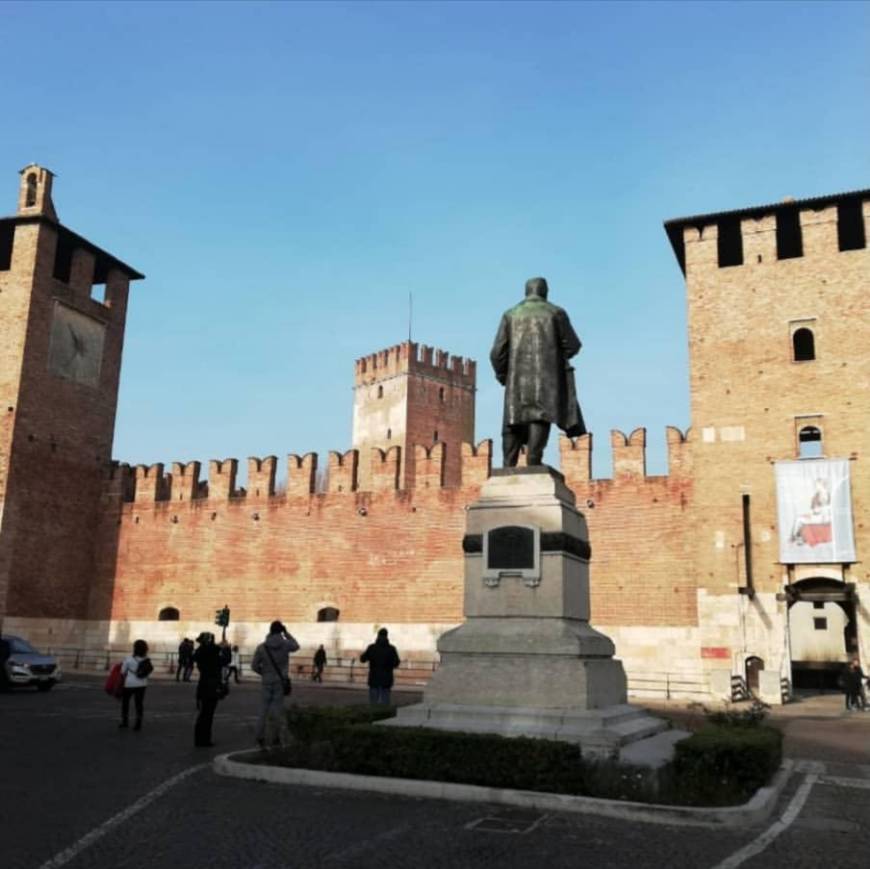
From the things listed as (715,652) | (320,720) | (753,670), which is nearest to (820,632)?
(753,670)

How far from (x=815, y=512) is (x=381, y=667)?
496 inches

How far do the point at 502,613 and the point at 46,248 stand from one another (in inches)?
1040

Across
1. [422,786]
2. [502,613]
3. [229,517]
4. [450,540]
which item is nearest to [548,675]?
[502,613]

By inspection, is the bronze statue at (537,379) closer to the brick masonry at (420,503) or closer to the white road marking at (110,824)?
the white road marking at (110,824)

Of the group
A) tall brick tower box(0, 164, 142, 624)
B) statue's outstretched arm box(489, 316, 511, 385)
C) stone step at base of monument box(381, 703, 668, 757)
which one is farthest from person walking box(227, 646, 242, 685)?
stone step at base of monument box(381, 703, 668, 757)

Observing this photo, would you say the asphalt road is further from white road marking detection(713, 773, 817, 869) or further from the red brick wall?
the red brick wall

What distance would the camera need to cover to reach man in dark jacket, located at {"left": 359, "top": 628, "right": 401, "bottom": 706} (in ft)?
40.8

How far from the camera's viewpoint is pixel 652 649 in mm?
22000

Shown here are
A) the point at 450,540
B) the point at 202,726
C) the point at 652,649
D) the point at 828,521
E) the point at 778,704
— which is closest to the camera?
the point at 202,726

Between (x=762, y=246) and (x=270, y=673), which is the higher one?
(x=762, y=246)

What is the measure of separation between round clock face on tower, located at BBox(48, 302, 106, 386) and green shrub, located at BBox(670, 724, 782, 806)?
27181 millimetres

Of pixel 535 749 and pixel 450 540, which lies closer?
pixel 535 749

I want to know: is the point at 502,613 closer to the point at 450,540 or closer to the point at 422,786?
the point at 422,786

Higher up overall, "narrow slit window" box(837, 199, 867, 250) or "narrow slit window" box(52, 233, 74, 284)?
"narrow slit window" box(52, 233, 74, 284)
